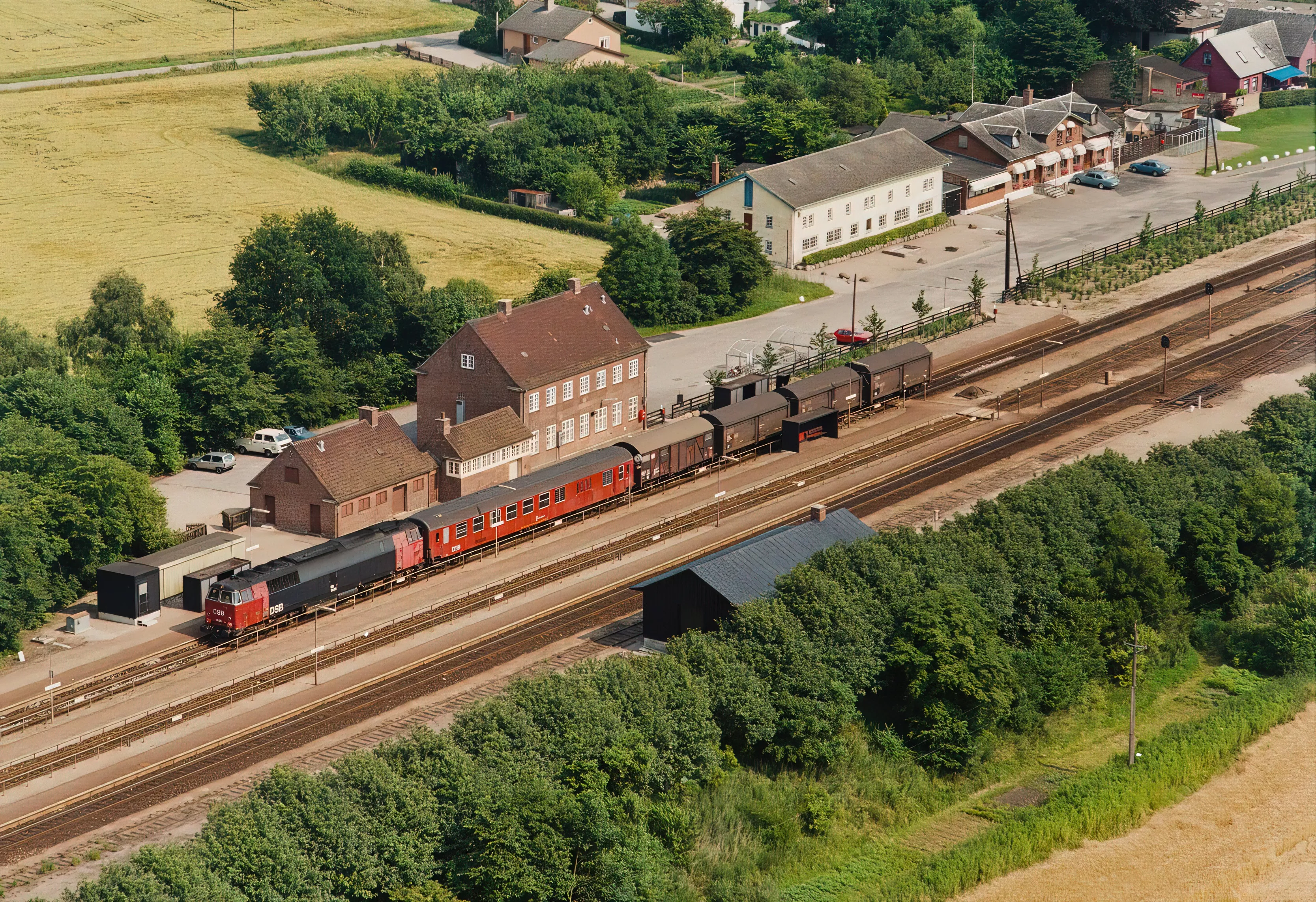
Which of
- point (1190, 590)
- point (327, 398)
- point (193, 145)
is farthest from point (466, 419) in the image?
point (193, 145)

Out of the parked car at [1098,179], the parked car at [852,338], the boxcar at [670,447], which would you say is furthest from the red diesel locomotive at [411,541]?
the parked car at [1098,179]

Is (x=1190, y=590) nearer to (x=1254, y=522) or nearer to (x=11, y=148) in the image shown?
(x=1254, y=522)

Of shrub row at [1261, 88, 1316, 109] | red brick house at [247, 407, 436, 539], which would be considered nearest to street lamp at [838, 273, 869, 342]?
red brick house at [247, 407, 436, 539]

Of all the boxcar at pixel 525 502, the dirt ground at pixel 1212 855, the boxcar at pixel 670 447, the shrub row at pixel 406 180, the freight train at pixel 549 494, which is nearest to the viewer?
the dirt ground at pixel 1212 855

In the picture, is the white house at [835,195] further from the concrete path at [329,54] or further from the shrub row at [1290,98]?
the shrub row at [1290,98]

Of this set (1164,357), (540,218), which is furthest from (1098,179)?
(540,218)
